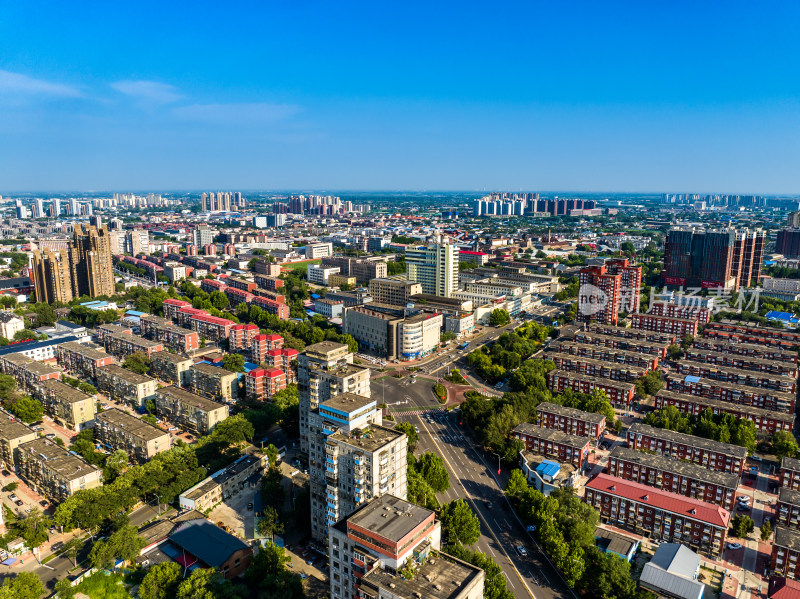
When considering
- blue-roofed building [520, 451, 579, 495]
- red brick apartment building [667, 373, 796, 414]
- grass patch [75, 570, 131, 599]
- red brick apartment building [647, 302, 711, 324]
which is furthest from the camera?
red brick apartment building [647, 302, 711, 324]

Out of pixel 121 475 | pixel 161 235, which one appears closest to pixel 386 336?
pixel 121 475

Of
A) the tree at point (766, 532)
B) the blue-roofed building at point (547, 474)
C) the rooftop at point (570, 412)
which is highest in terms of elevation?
the rooftop at point (570, 412)

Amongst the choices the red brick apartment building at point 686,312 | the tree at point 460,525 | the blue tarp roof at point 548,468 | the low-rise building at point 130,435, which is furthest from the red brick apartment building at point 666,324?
the low-rise building at point 130,435

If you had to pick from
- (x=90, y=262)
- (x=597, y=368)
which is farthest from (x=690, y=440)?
(x=90, y=262)

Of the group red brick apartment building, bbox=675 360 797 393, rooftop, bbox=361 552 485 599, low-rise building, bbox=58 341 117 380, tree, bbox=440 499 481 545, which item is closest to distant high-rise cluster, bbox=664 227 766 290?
red brick apartment building, bbox=675 360 797 393

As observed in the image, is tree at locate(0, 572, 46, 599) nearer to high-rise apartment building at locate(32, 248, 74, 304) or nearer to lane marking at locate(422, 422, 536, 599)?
lane marking at locate(422, 422, 536, 599)

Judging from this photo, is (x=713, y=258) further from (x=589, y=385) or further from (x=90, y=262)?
(x=90, y=262)

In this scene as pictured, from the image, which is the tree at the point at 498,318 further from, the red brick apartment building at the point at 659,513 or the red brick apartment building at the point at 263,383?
the red brick apartment building at the point at 659,513
